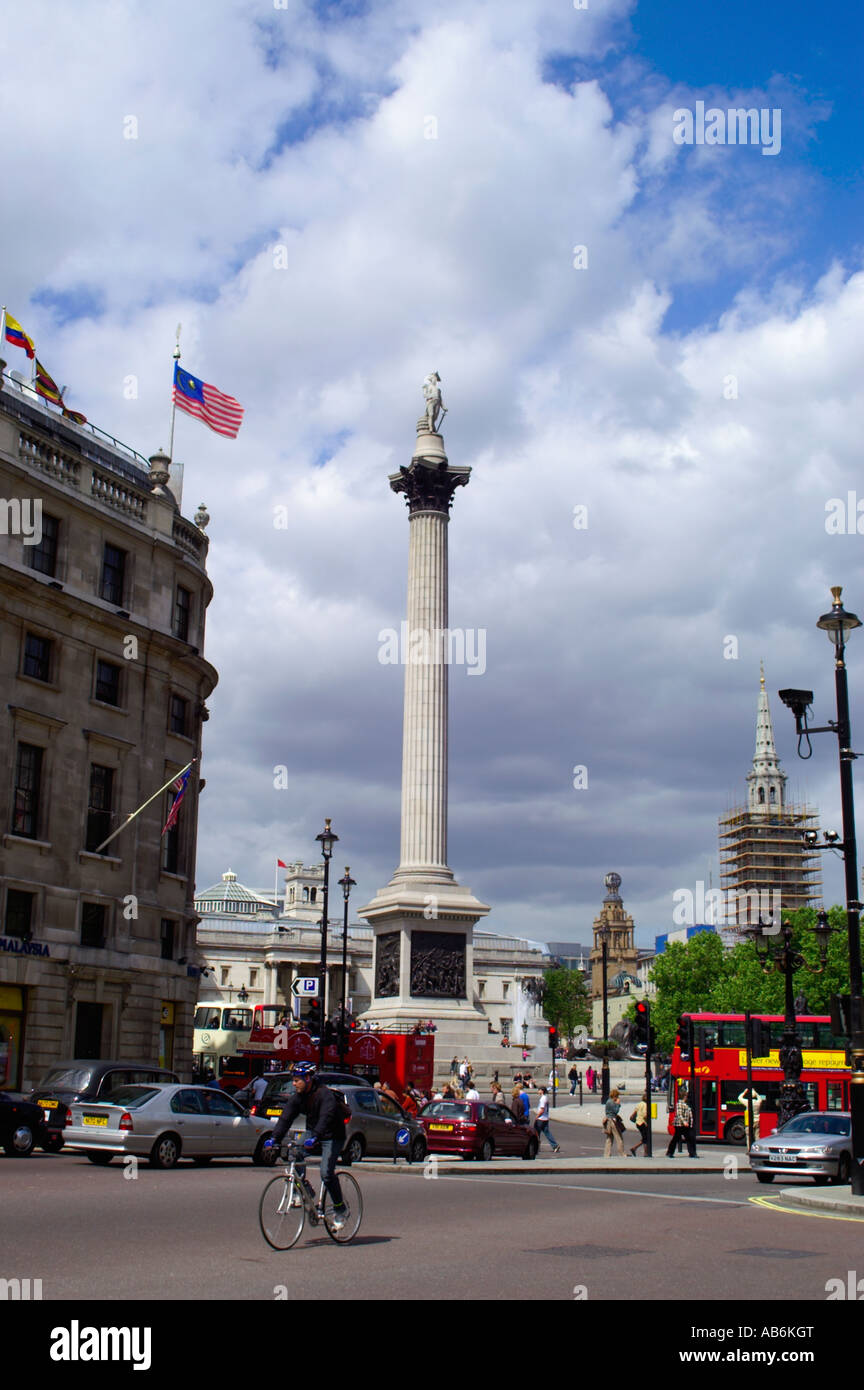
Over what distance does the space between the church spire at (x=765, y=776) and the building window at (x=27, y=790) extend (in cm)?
15460

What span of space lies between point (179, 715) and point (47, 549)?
8.24 meters

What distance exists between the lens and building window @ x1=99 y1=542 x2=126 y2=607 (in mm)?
41188

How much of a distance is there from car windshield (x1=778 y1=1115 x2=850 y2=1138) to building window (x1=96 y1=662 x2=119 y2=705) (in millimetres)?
22667

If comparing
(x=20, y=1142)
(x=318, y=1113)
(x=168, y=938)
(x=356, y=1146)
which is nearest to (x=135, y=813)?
(x=168, y=938)

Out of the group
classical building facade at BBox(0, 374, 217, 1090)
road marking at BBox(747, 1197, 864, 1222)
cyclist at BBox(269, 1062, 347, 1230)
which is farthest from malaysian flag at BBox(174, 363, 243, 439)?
cyclist at BBox(269, 1062, 347, 1230)

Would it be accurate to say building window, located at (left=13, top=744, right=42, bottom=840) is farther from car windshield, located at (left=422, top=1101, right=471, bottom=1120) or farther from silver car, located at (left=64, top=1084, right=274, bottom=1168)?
silver car, located at (left=64, top=1084, right=274, bottom=1168)

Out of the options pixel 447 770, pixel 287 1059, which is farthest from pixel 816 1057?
pixel 447 770

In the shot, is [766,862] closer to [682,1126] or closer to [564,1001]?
[564,1001]

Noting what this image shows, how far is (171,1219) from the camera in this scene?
1570cm

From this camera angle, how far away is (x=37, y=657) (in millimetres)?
38156

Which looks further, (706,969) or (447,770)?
(706,969)

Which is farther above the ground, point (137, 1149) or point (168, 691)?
point (168, 691)
